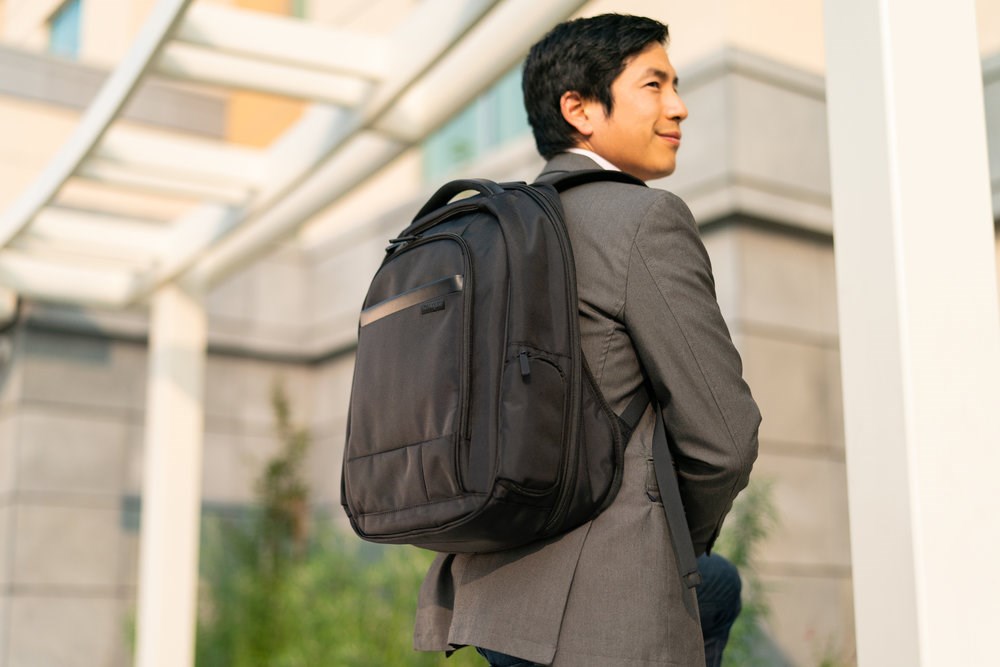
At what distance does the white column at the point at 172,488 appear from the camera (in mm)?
5918

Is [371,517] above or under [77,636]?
above

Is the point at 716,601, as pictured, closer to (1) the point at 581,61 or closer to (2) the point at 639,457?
(2) the point at 639,457

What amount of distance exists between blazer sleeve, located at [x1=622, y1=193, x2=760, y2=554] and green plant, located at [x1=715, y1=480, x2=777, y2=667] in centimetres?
327

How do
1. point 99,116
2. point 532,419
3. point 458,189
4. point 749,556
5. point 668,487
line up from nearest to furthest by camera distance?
point 532,419 → point 668,487 → point 458,189 → point 99,116 → point 749,556

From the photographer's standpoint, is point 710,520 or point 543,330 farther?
point 710,520

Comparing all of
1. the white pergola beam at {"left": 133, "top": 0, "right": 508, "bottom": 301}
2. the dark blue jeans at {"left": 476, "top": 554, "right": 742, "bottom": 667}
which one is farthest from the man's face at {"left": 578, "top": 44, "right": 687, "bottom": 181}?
the white pergola beam at {"left": 133, "top": 0, "right": 508, "bottom": 301}

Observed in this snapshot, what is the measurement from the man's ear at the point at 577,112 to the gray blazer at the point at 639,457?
292 mm

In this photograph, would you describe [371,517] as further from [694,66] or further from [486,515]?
[694,66]

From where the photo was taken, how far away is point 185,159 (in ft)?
16.4

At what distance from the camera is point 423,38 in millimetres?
3777

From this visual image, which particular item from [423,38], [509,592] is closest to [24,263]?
[423,38]

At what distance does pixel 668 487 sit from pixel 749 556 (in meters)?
3.87

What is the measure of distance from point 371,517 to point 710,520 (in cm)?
54

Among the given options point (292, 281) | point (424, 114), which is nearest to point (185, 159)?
point (424, 114)
